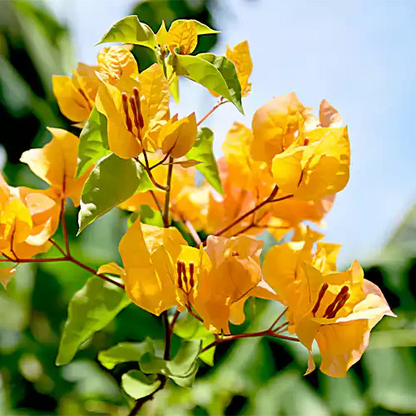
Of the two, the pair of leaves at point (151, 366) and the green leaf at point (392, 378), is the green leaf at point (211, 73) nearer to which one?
the pair of leaves at point (151, 366)

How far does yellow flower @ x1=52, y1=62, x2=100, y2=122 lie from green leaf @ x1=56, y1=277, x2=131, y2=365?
17 centimetres

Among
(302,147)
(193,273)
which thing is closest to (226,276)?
(193,273)

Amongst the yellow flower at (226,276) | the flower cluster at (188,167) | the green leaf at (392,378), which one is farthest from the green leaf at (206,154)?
the green leaf at (392,378)

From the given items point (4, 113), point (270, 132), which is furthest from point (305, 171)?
point (4, 113)

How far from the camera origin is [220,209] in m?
0.53

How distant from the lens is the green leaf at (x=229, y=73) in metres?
0.36

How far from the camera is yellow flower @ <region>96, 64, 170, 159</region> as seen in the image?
0.34m

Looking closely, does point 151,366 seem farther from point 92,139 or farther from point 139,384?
point 92,139

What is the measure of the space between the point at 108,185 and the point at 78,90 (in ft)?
0.53

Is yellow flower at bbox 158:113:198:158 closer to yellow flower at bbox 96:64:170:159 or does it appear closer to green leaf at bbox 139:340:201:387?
yellow flower at bbox 96:64:170:159

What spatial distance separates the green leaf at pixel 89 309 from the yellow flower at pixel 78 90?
170 mm

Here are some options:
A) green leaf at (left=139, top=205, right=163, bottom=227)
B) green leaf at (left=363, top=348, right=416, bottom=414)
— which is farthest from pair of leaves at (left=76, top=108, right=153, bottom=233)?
green leaf at (left=363, top=348, right=416, bottom=414)

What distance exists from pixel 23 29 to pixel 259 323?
1.19 meters

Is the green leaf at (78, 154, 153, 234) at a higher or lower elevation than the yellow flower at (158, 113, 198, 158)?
lower
